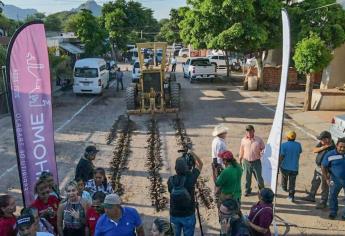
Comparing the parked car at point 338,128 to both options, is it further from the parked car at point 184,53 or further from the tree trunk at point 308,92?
the parked car at point 184,53

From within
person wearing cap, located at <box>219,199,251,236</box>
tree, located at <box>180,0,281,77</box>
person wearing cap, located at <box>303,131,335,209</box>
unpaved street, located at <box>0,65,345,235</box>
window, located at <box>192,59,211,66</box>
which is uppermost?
tree, located at <box>180,0,281,77</box>

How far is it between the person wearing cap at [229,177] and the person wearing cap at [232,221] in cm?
211

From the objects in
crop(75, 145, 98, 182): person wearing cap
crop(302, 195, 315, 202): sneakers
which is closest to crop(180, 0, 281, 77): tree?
crop(302, 195, 315, 202): sneakers

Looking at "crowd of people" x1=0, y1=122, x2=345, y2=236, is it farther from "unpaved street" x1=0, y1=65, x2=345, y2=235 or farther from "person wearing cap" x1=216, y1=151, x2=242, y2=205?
"unpaved street" x1=0, y1=65, x2=345, y2=235

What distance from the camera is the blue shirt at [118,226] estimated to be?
4.68 meters

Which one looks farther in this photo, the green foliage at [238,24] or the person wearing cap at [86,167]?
the green foliage at [238,24]

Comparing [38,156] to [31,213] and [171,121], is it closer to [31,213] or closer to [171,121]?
[31,213]

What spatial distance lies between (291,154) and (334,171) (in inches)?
40.8

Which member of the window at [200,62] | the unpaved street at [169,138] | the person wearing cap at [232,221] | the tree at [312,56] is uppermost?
the tree at [312,56]

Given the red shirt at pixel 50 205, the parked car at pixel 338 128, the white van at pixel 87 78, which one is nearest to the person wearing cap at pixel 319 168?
the parked car at pixel 338 128

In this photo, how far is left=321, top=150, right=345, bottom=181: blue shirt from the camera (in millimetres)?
7571

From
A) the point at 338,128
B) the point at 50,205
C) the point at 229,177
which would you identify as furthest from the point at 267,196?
the point at 338,128

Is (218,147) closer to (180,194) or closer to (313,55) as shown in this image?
(180,194)

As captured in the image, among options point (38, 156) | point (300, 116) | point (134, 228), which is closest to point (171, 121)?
point (300, 116)
